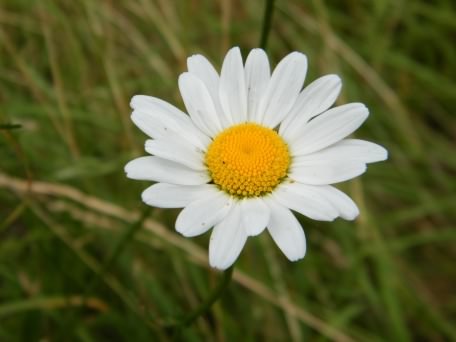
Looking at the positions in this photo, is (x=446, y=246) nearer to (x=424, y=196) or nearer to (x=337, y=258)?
(x=424, y=196)

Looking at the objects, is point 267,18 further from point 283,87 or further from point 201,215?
point 201,215

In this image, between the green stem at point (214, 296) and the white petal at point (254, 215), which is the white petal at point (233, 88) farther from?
the green stem at point (214, 296)

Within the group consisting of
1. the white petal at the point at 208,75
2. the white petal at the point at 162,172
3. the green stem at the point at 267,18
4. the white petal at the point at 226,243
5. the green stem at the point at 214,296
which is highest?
the green stem at the point at 267,18

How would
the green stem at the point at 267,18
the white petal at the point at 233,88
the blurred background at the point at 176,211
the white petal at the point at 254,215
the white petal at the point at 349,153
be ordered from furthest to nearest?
1. the blurred background at the point at 176,211
2. the green stem at the point at 267,18
3. the white petal at the point at 233,88
4. the white petal at the point at 349,153
5. the white petal at the point at 254,215

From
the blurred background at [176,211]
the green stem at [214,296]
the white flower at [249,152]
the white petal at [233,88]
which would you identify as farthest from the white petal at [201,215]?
the blurred background at [176,211]

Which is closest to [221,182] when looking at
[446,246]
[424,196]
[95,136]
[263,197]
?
[263,197]

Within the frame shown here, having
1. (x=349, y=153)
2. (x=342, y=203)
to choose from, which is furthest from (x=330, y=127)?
(x=342, y=203)

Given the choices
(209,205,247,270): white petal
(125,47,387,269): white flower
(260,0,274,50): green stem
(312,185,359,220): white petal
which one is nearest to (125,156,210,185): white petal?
(125,47,387,269): white flower
